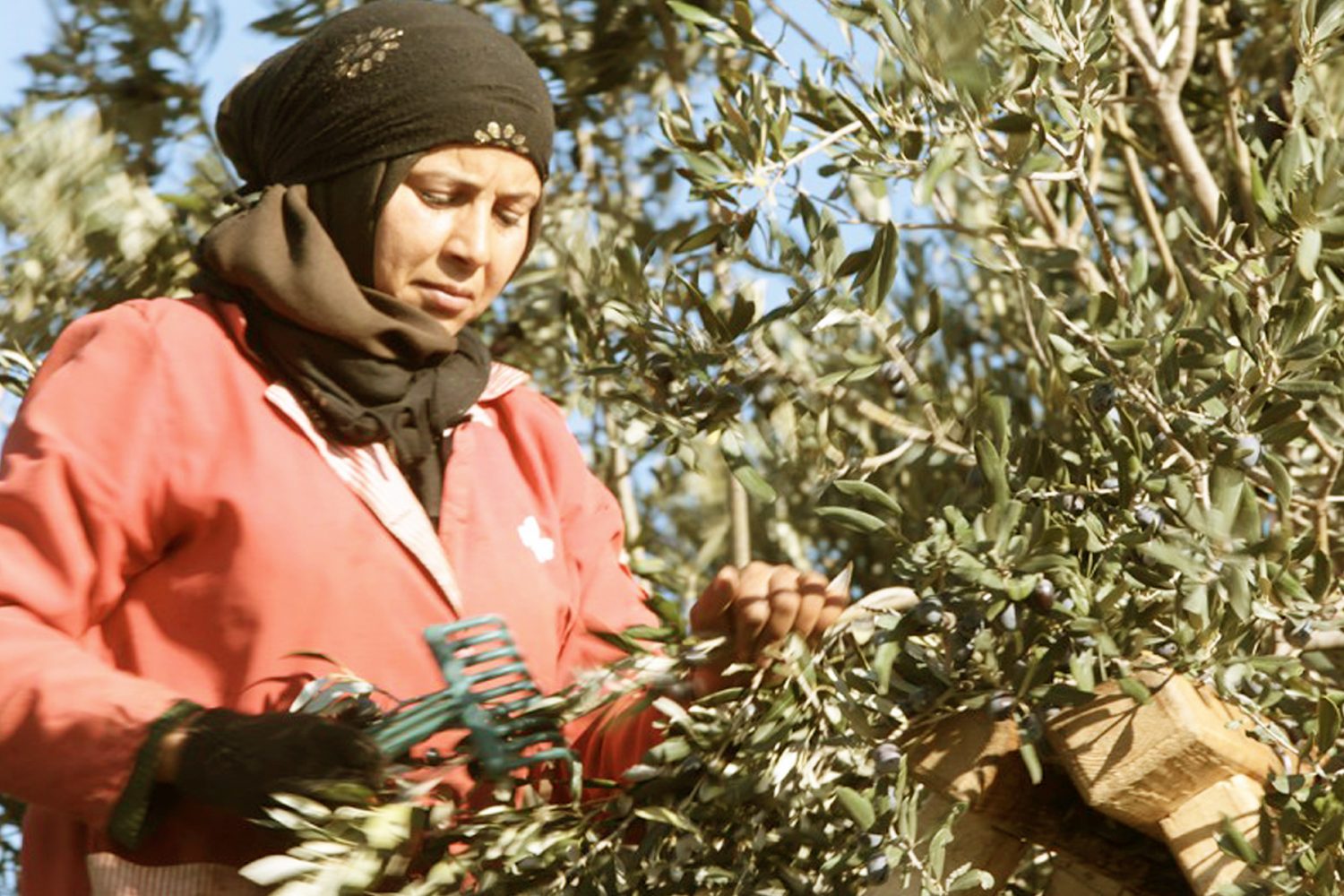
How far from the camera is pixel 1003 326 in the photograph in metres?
3.84

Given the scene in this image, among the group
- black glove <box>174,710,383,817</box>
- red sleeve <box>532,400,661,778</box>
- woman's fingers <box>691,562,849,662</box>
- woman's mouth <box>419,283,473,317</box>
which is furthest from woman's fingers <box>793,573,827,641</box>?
woman's mouth <box>419,283,473,317</box>

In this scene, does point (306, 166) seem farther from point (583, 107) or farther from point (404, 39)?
point (583, 107)

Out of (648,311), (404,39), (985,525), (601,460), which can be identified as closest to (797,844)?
(985,525)

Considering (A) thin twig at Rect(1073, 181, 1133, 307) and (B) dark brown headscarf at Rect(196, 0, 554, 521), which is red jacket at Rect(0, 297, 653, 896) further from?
(A) thin twig at Rect(1073, 181, 1133, 307)

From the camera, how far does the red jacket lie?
2080 mm

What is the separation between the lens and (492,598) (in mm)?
2361

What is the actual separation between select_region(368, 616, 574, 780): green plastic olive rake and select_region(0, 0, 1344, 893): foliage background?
0.49 feet

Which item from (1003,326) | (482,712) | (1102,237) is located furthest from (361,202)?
(1003,326)

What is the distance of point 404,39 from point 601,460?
5.36ft

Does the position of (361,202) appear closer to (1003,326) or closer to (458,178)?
(458,178)

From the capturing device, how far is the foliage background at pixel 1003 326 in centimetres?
212

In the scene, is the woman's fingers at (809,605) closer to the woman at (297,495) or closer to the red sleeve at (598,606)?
the woman at (297,495)

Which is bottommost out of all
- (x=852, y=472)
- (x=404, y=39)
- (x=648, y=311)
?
(x=852, y=472)

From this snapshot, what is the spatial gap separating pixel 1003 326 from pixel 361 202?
1.72m
